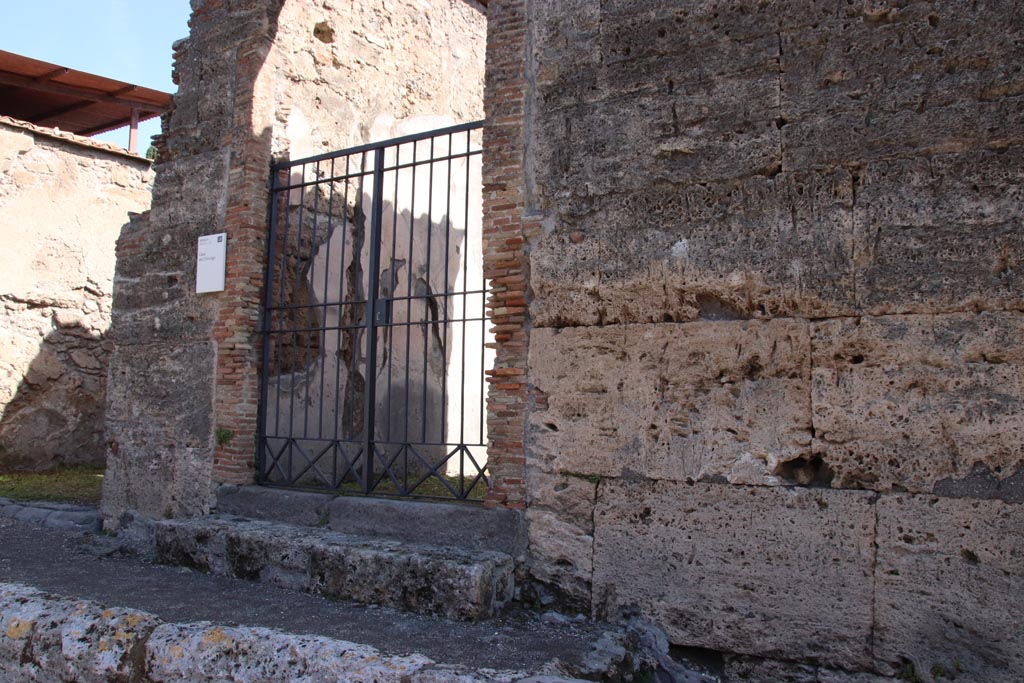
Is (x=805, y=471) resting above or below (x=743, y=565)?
above

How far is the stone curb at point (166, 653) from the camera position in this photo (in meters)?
2.97

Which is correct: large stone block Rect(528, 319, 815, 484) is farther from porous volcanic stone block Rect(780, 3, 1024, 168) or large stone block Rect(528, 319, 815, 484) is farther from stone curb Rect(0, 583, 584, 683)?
stone curb Rect(0, 583, 584, 683)

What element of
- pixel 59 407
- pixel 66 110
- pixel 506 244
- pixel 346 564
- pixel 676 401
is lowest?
pixel 346 564

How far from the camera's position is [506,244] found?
179 inches

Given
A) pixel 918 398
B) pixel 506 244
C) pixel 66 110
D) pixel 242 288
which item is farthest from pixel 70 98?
pixel 918 398

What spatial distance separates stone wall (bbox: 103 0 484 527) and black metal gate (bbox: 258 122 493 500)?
0.69ft

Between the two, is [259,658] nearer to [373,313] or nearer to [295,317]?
[373,313]

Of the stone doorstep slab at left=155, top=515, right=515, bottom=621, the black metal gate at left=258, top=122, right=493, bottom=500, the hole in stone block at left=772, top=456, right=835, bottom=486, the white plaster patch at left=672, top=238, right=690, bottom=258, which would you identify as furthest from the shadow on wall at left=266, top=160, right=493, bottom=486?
the hole in stone block at left=772, top=456, right=835, bottom=486

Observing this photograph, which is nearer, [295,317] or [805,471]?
[805,471]

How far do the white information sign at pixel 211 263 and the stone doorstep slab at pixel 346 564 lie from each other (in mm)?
1719

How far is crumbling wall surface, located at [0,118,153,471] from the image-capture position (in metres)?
8.88

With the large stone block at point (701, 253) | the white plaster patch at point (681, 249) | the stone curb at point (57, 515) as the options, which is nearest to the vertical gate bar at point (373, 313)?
the large stone block at point (701, 253)

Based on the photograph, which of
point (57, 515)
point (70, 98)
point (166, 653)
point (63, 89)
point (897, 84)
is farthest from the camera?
point (70, 98)

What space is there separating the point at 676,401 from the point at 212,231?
3.92 meters
